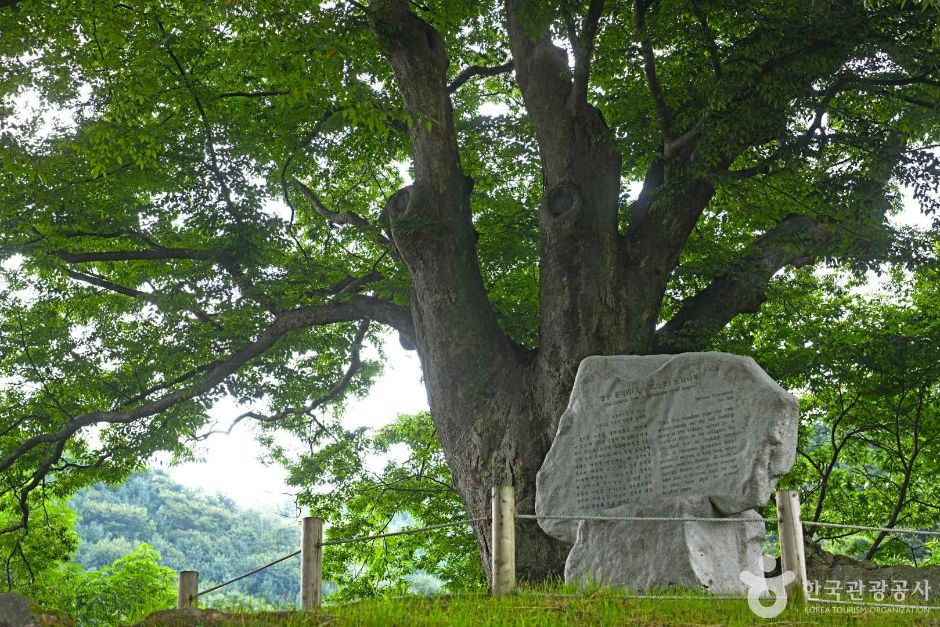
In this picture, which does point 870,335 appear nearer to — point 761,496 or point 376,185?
point 761,496

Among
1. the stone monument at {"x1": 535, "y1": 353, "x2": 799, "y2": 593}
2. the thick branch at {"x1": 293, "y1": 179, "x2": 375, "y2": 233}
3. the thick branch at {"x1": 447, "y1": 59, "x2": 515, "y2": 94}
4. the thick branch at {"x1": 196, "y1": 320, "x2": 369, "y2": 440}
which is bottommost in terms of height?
the stone monument at {"x1": 535, "y1": 353, "x2": 799, "y2": 593}

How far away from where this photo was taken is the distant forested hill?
37316 millimetres

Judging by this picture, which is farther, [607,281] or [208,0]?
[607,281]

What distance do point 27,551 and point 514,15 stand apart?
479 inches

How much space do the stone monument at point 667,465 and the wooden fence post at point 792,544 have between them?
43.4 inches

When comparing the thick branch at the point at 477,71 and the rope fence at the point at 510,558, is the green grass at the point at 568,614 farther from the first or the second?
the thick branch at the point at 477,71

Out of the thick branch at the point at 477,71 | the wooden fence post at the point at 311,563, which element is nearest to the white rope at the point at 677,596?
the wooden fence post at the point at 311,563

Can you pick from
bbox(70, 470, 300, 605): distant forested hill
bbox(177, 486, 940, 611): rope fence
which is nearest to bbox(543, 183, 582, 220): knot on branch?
bbox(177, 486, 940, 611): rope fence

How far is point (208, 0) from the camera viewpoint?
846 centimetres

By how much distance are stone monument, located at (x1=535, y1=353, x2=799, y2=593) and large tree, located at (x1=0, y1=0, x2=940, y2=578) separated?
30.1 inches

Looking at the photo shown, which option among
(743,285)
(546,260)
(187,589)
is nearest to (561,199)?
(546,260)

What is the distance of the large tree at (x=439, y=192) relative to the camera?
8680 millimetres

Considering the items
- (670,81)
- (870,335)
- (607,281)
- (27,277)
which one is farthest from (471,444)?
(27,277)

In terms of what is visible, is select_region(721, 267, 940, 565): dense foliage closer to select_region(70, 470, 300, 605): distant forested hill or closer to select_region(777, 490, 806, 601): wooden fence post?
select_region(777, 490, 806, 601): wooden fence post
